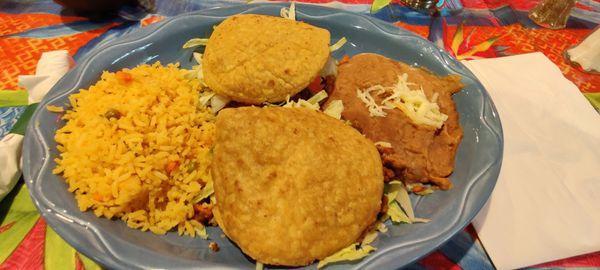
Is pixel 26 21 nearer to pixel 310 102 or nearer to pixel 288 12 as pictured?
pixel 288 12

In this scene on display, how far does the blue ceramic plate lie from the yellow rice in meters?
0.06

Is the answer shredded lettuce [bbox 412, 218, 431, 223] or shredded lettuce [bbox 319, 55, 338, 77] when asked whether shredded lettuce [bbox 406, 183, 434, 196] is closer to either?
shredded lettuce [bbox 412, 218, 431, 223]

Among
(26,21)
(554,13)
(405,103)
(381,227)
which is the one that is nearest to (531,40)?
(554,13)

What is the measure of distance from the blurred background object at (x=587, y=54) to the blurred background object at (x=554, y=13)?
13.5 inches

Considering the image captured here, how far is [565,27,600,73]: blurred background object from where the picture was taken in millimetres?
3000

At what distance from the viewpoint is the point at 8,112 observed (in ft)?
7.53

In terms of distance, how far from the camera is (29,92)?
2328 millimetres

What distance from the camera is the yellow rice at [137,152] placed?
1.71 metres

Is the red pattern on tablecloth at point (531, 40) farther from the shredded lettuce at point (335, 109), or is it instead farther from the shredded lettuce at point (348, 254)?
the shredded lettuce at point (348, 254)

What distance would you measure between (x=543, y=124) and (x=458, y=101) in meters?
0.59

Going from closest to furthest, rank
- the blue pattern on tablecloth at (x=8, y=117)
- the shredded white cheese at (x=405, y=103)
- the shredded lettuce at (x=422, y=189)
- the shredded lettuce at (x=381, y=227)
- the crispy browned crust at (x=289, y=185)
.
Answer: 1. the crispy browned crust at (x=289, y=185)
2. the shredded lettuce at (x=381, y=227)
3. the shredded lettuce at (x=422, y=189)
4. the shredded white cheese at (x=405, y=103)
5. the blue pattern on tablecloth at (x=8, y=117)

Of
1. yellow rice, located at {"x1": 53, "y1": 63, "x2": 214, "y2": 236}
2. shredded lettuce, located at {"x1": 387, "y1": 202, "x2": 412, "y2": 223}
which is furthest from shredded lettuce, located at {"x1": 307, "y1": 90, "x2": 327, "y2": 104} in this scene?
shredded lettuce, located at {"x1": 387, "y1": 202, "x2": 412, "y2": 223}

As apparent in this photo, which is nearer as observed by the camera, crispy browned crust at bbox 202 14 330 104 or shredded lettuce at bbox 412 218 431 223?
shredded lettuce at bbox 412 218 431 223

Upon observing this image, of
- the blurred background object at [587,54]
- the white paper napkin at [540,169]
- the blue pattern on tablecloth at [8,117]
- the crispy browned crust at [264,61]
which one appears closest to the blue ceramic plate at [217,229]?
the white paper napkin at [540,169]
